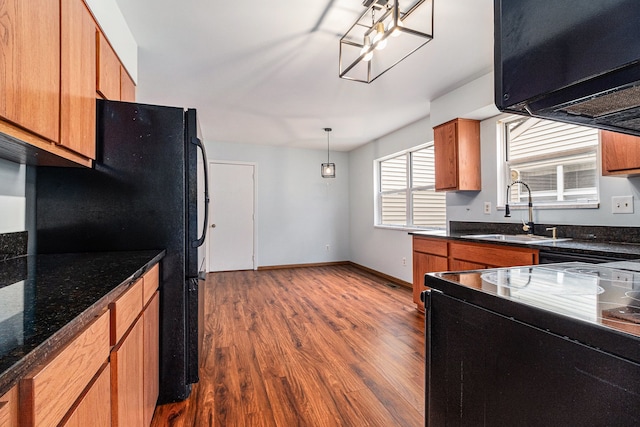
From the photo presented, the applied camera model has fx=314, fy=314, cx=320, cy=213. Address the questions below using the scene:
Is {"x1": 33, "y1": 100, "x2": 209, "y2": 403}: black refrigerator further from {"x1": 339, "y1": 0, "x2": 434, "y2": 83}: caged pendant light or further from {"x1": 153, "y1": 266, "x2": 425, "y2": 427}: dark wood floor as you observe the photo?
{"x1": 339, "y1": 0, "x2": 434, "y2": 83}: caged pendant light

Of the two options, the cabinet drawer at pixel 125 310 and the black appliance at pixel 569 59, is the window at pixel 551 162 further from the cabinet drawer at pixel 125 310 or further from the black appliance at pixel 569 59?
the cabinet drawer at pixel 125 310

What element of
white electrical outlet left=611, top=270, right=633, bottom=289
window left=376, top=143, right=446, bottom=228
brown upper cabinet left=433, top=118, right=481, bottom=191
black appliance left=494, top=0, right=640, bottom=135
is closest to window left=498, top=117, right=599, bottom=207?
brown upper cabinet left=433, top=118, right=481, bottom=191

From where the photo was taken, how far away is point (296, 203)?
19.6ft

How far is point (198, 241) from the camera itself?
1.89 metres

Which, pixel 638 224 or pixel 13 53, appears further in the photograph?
pixel 638 224

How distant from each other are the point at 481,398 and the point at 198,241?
5.30 ft

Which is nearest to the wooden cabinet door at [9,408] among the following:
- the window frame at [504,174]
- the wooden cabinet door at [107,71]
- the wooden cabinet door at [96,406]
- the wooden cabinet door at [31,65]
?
the wooden cabinet door at [96,406]

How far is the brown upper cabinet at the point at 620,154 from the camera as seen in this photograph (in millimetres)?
1878

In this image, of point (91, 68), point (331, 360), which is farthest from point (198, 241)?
point (331, 360)

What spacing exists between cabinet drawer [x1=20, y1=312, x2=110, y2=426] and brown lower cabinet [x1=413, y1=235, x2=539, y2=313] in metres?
2.37

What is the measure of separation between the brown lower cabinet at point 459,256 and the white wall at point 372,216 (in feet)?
3.80

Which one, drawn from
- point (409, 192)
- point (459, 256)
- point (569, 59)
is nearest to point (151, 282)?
point (569, 59)

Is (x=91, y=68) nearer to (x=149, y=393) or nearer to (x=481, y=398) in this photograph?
(x=149, y=393)

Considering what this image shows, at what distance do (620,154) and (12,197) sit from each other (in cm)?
338
